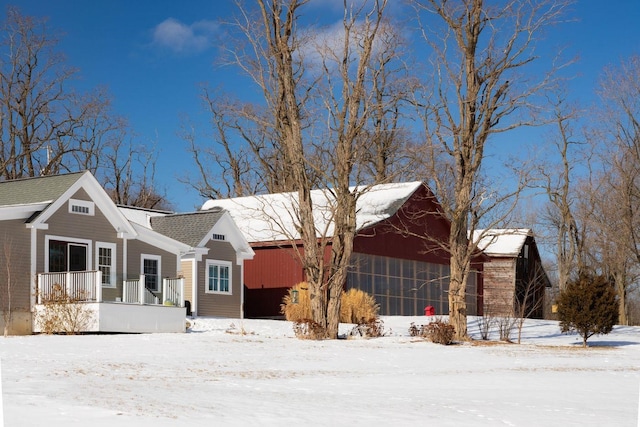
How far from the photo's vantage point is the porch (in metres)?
28.0

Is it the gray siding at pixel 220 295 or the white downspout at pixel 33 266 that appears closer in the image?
the white downspout at pixel 33 266

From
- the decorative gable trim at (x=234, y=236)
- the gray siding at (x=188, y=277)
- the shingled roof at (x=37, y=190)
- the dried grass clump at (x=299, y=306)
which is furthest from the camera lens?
the decorative gable trim at (x=234, y=236)

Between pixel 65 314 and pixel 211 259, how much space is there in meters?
10.5

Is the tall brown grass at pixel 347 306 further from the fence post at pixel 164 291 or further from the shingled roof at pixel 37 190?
the shingled roof at pixel 37 190

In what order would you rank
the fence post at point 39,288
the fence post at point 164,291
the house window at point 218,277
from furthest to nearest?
the house window at point 218,277
the fence post at point 164,291
the fence post at point 39,288

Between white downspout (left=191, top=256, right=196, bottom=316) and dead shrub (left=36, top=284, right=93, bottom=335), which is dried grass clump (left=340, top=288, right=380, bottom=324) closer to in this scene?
white downspout (left=191, top=256, right=196, bottom=316)

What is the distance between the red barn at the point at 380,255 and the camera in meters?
40.8

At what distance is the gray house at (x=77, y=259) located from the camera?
28.1 metres

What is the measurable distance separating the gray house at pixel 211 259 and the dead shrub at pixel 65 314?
865 cm

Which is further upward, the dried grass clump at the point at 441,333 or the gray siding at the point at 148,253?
the gray siding at the point at 148,253

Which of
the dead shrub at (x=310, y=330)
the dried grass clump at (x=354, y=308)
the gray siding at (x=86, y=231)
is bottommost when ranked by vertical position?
the dead shrub at (x=310, y=330)

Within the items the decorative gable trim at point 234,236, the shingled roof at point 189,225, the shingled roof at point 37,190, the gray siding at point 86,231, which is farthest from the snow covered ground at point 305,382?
the decorative gable trim at point 234,236

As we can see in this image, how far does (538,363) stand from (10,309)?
1487cm

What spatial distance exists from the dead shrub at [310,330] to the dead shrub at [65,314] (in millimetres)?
6243
